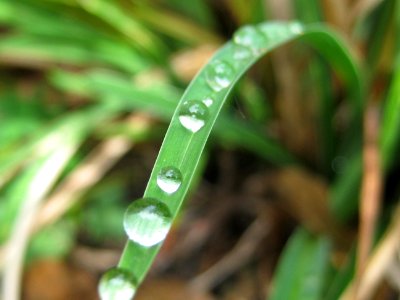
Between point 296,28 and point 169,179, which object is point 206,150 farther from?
point 169,179

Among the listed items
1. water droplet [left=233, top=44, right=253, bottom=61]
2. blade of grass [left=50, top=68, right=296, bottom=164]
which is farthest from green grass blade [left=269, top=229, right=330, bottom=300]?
water droplet [left=233, top=44, right=253, bottom=61]

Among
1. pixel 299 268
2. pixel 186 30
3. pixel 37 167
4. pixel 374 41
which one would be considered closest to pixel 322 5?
pixel 374 41

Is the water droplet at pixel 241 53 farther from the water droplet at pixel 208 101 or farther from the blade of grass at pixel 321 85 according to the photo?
the blade of grass at pixel 321 85

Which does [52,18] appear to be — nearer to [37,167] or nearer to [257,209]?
[37,167]

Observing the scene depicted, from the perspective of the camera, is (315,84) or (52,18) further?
(52,18)

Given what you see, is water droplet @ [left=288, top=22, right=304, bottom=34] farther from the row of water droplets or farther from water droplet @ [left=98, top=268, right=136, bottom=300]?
water droplet @ [left=98, top=268, right=136, bottom=300]

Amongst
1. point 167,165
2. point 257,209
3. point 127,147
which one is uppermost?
point 127,147
